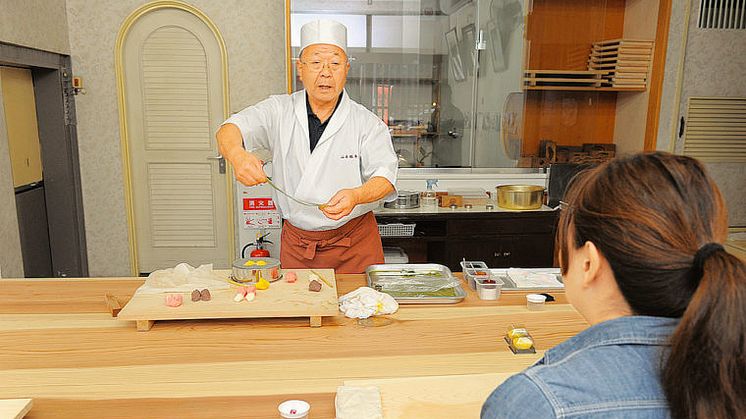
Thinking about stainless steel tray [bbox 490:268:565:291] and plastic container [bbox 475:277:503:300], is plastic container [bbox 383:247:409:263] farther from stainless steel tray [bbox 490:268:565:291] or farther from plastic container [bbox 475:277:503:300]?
plastic container [bbox 475:277:503:300]

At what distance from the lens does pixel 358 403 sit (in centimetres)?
122

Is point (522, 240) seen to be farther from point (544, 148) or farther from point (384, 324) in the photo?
point (384, 324)

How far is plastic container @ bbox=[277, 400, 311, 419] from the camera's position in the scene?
1152 millimetres

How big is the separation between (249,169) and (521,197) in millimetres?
2329

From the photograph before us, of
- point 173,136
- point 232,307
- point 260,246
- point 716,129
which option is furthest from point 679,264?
point 173,136

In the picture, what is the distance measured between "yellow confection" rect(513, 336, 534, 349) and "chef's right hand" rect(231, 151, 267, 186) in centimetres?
101

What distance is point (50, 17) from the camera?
381cm

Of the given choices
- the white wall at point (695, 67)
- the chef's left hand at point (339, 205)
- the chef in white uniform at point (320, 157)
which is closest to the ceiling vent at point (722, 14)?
the white wall at point (695, 67)

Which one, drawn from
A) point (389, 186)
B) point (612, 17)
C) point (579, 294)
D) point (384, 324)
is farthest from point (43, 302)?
point (612, 17)

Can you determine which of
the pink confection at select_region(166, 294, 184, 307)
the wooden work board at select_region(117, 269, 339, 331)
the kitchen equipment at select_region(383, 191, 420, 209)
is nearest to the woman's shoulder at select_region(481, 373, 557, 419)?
A: the wooden work board at select_region(117, 269, 339, 331)

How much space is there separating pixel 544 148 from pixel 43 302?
368 cm

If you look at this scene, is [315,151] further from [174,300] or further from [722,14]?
[722,14]

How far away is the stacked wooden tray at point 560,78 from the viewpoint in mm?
4137

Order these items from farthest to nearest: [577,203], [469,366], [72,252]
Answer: [72,252]
[469,366]
[577,203]
